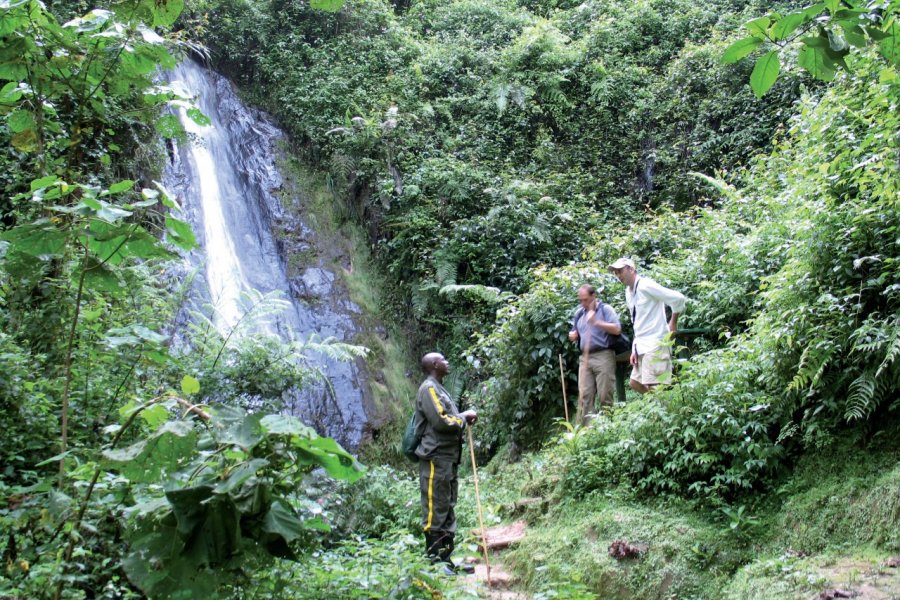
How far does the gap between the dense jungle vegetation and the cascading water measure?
0.81 meters

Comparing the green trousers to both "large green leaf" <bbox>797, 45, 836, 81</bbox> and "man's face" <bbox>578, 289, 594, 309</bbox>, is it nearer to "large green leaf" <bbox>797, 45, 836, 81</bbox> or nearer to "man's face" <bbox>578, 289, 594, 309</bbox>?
"man's face" <bbox>578, 289, 594, 309</bbox>

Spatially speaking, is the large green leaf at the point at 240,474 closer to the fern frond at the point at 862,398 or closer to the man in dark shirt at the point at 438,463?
the man in dark shirt at the point at 438,463

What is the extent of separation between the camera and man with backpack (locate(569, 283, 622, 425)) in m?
7.71

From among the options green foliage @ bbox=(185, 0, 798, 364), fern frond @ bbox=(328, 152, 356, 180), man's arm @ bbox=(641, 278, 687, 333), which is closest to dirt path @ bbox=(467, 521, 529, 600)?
man's arm @ bbox=(641, 278, 687, 333)

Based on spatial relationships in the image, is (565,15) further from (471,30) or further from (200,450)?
(200,450)

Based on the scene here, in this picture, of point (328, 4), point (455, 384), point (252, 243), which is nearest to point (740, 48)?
point (328, 4)

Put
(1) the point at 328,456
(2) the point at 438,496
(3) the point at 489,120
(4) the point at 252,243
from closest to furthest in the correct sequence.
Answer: (1) the point at 328,456, (2) the point at 438,496, (4) the point at 252,243, (3) the point at 489,120

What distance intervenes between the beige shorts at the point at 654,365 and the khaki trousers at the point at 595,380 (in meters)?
0.51

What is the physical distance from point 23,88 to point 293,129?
43.8 ft

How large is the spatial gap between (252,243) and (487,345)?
6.13 m

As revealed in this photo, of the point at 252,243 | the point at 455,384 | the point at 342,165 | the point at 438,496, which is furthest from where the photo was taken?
the point at 342,165

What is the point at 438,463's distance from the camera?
5.70 metres

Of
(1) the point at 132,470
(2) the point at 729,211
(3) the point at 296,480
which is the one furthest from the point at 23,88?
(2) the point at 729,211

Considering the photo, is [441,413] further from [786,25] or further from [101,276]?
[786,25]
